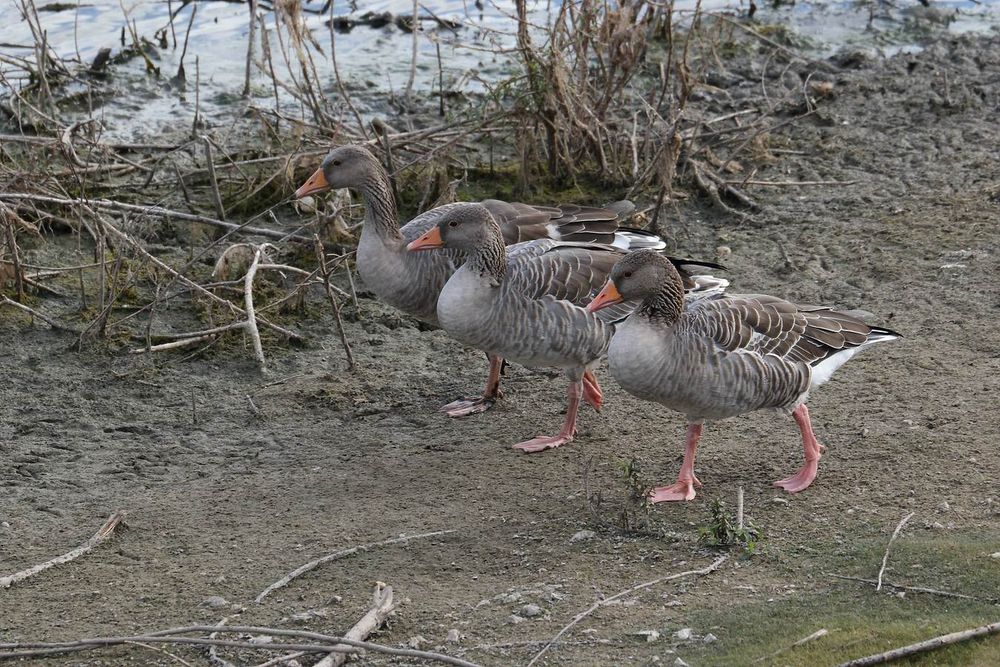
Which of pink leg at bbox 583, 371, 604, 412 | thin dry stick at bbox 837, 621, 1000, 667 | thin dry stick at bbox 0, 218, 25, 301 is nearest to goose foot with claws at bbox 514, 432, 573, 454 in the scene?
pink leg at bbox 583, 371, 604, 412

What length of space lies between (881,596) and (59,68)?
8629mm

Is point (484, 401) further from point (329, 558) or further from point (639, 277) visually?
point (329, 558)

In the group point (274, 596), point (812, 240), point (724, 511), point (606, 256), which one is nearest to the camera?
point (274, 596)

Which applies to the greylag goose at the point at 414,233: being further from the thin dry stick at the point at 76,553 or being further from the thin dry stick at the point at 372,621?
the thin dry stick at the point at 372,621

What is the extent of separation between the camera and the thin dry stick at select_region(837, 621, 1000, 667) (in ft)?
Answer: 12.7

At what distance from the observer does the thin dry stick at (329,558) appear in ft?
15.8

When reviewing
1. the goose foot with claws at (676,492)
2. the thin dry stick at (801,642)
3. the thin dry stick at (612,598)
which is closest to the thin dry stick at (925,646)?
the thin dry stick at (801,642)

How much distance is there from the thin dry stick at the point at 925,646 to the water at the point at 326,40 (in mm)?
7473

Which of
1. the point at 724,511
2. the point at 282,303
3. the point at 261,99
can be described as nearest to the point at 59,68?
the point at 261,99

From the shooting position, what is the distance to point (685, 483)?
18.4 feet

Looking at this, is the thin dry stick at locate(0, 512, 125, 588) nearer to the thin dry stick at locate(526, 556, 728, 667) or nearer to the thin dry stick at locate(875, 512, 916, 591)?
the thin dry stick at locate(526, 556, 728, 667)

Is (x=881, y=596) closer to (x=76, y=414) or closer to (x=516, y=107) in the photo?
(x=76, y=414)

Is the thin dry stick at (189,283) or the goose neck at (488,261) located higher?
the goose neck at (488,261)

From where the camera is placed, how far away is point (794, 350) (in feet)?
18.9
